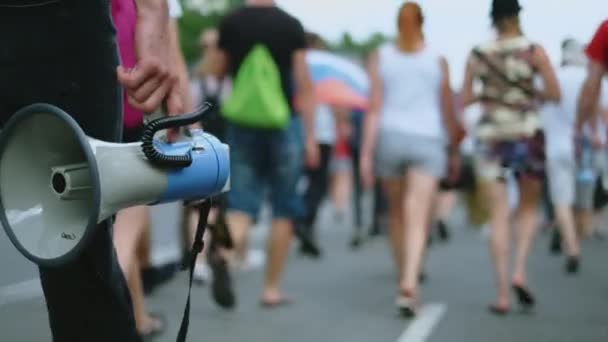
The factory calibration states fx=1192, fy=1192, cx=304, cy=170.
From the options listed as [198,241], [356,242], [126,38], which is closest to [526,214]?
[126,38]

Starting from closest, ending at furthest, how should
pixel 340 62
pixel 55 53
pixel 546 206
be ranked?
1. pixel 55 53
2. pixel 340 62
3. pixel 546 206

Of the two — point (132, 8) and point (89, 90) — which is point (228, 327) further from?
point (89, 90)

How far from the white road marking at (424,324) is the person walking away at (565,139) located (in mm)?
2646

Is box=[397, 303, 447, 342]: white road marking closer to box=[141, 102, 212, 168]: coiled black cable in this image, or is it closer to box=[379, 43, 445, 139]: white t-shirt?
box=[379, 43, 445, 139]: white t-shirt

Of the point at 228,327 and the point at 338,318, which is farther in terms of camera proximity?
the point at 338,318

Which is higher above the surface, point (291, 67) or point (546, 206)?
point (291, 67)

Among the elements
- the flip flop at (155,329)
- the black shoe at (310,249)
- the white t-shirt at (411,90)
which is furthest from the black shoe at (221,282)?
the black shoe at (310,249)

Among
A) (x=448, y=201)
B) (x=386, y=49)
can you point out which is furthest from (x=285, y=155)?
(x=448, y=201)

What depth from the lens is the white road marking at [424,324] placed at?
5535 mm

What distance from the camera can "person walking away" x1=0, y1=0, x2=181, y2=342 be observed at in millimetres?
2414

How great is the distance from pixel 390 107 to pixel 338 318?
1383mm

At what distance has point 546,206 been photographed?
1351cm

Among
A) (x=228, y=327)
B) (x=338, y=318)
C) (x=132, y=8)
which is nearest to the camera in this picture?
(x=132, y=8)

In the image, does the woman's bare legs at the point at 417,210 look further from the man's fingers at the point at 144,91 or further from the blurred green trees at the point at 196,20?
the blurred green trees at the point at 196,20
